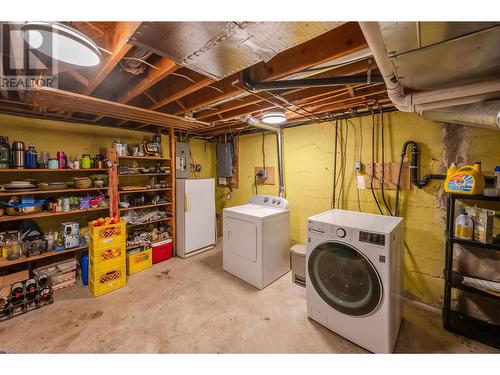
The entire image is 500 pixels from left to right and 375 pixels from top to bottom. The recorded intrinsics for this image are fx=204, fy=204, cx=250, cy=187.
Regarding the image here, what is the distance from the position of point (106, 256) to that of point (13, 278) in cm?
94

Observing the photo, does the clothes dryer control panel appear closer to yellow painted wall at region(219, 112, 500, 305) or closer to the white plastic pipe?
yellow painted wall at region(219, 112, 500, 305)

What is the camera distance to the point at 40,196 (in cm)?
278

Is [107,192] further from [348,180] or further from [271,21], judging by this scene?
[348,180]

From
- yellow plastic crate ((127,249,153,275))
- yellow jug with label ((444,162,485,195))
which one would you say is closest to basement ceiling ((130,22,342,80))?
yellow jug with label ((444,162,485,195))

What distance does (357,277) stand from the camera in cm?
180

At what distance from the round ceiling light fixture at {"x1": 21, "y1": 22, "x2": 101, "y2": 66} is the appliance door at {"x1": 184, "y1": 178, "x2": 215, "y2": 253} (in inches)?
91.5

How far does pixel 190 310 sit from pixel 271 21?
2616 mm

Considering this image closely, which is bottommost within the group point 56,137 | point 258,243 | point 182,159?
point 258,243

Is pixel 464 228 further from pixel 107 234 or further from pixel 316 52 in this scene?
pixel 107 234

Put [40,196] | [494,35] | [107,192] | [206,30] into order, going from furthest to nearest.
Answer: [107,192] → [40,196] → [206,30] → [494,35]

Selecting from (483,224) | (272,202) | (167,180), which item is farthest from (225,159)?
(483,224)

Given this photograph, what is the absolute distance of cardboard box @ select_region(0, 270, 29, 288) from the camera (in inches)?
88.5
